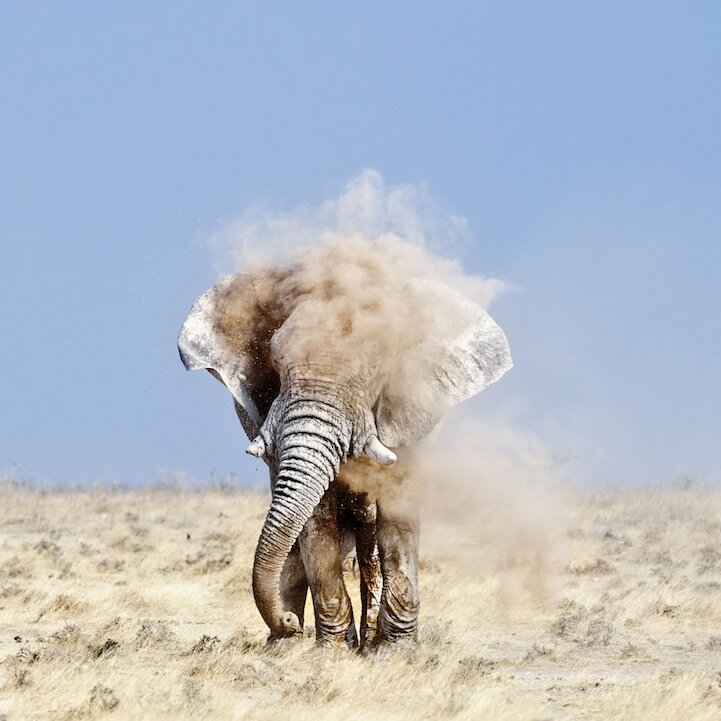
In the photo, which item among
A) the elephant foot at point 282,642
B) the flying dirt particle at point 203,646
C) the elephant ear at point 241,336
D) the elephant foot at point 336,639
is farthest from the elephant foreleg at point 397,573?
the flying dirt particle at point 203,646

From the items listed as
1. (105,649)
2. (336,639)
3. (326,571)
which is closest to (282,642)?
(336,639)

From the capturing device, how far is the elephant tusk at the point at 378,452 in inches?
416

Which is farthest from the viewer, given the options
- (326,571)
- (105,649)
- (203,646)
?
(203,646)

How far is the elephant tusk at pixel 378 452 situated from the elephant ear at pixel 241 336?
1.02m

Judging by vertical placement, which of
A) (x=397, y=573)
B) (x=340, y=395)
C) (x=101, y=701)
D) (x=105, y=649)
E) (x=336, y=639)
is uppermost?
(x=340, y=395)

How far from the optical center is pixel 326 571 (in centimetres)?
1123

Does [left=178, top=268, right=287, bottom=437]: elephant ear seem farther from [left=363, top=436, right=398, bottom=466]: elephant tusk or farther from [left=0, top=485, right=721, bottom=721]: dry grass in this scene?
[left=0, top=485, right=721, bottom=721]: dry grass

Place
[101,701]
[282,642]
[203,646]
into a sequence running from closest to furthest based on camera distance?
[101,701], [282,642], [203,646]

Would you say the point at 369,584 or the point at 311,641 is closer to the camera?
the point at 369,584

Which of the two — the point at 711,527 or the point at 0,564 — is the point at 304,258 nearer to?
the point at 0,564

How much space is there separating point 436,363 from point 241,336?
1685mm

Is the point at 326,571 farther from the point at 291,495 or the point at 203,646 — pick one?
the point at 203,646

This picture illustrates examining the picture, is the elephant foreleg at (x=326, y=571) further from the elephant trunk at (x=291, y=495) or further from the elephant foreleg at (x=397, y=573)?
the elephant trunk at (x=291, y=495)

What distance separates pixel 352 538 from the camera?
1191 cm
